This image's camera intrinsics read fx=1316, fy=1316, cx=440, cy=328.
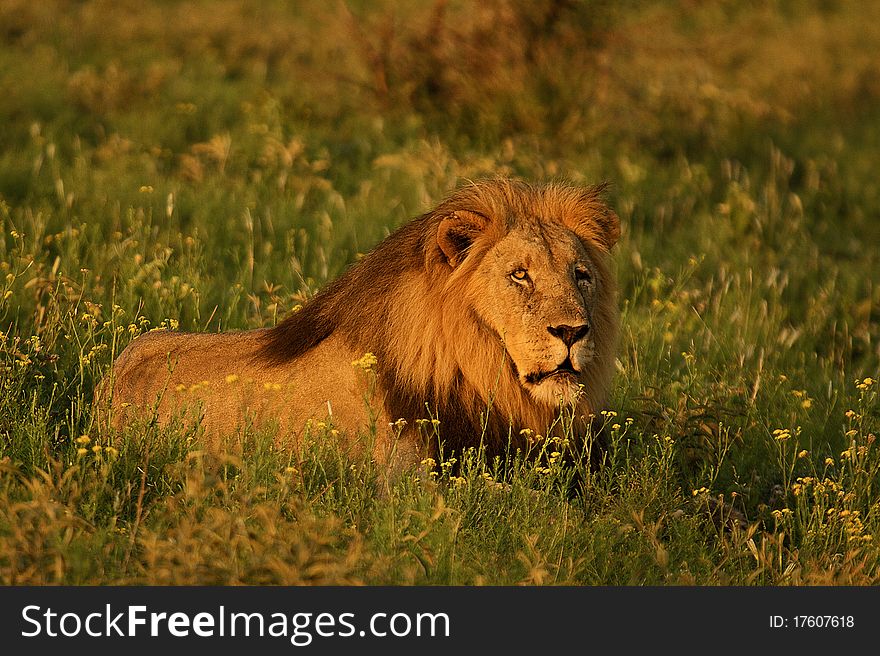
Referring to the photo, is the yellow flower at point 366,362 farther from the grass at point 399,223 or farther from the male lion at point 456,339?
the grass at point 399,223

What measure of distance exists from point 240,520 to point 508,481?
1692 millimetres

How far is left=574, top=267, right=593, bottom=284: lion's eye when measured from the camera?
5.81m

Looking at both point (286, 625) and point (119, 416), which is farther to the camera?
point (119, 416)

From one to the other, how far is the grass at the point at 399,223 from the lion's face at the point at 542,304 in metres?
0.43

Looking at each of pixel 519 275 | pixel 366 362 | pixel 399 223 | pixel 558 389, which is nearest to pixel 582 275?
pixel 519 275

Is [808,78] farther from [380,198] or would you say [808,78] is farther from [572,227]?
[572,227]

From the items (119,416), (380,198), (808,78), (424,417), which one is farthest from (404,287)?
(808,78)

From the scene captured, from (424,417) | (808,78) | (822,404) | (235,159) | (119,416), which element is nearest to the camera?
(424,417)

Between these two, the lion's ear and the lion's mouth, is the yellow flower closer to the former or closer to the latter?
the lion's ear

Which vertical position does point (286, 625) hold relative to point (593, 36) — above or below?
below

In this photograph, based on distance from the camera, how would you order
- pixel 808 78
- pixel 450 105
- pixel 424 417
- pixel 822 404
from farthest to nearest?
pixel 808 78
pixel 450 105
pixel 822 404
pixel 424 417

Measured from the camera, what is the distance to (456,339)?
5.86 m

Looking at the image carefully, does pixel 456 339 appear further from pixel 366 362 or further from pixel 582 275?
pixel 582 275

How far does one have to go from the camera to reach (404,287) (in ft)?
19.7
